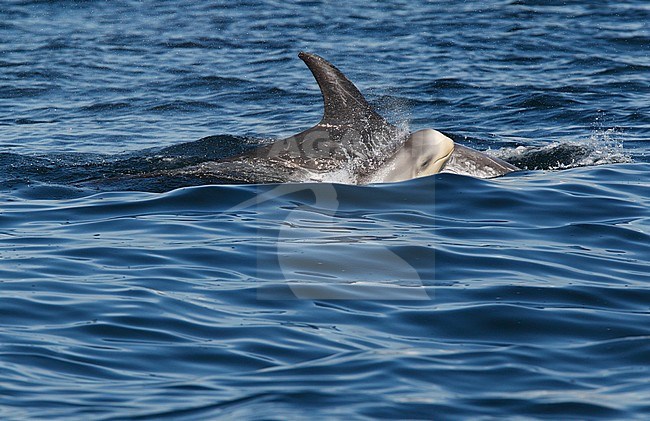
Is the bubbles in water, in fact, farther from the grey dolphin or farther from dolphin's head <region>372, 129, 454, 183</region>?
the grey dolphin

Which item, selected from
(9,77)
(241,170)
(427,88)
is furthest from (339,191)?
(9,77)

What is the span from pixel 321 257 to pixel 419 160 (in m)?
3.21

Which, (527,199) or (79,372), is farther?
(527,199)

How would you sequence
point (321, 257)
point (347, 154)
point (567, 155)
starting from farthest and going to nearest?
point (567, 155) → point (347, 154) → point (321, 257)

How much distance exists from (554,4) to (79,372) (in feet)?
66.9

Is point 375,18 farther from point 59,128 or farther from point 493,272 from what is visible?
point 493,272

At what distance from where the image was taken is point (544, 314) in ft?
22.0

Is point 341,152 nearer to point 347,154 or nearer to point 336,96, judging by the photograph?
point 347,154

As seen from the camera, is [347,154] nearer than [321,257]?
No

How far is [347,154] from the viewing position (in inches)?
443

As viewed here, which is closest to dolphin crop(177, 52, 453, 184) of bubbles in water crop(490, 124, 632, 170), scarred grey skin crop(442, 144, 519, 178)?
scarred grey skin crop(442, 144, 519, 178)

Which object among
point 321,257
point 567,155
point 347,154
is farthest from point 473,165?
point 321,257

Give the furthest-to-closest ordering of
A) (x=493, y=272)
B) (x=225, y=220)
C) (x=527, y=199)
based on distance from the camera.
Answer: (x=527, y=199) → (x=225, y=220) → (x=493, y=272)

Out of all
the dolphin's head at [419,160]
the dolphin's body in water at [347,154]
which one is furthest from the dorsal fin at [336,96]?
the dolphin's head at [419,160]
